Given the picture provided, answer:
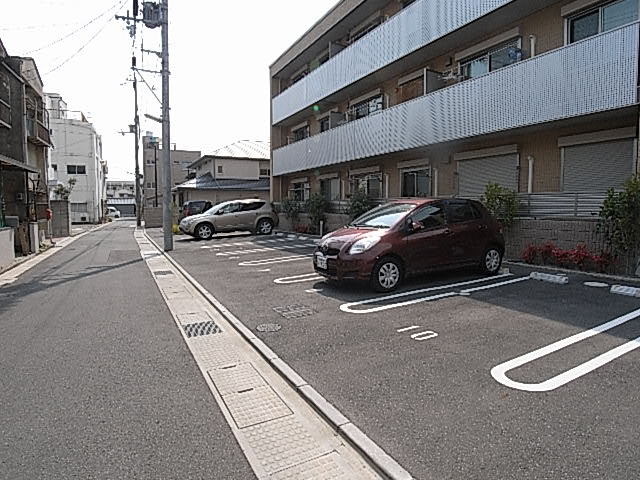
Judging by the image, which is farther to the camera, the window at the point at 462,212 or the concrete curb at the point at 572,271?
the window at the point at 462,212

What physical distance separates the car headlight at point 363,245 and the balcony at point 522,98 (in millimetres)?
4936

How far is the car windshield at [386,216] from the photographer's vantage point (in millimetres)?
7594

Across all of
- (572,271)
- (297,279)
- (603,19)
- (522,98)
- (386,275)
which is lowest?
(297,279)

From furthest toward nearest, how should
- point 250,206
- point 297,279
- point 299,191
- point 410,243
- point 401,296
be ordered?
point 299,191
point 250,206
point 297,279
point 410,243
point 401,296

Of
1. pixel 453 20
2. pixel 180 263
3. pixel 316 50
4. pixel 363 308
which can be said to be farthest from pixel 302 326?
pixel 316 50

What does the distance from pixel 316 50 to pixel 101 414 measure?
19.5m

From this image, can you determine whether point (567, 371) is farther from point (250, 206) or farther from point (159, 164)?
point (159, 164)

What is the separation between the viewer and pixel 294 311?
6.25m

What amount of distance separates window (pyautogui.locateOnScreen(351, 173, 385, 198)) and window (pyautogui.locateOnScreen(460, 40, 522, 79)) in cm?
483

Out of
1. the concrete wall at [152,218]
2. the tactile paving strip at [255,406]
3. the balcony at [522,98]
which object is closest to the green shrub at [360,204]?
the balcony at [522,98]

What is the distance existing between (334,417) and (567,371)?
2220 millimetres

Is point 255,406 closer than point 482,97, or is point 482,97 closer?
point 255,406

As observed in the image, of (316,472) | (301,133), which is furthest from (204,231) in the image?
(316,472)

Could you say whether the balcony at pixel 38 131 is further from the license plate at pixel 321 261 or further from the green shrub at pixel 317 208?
the license plate at pixel 321 261
